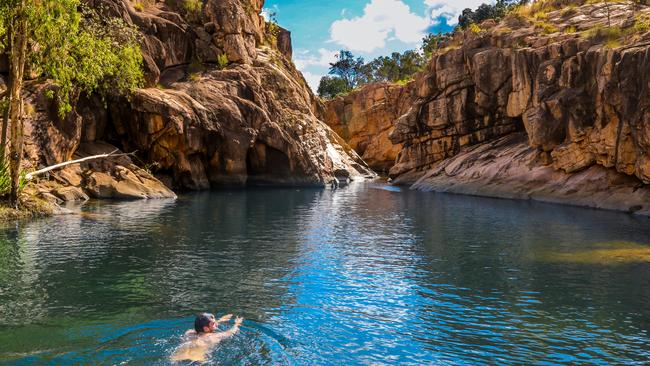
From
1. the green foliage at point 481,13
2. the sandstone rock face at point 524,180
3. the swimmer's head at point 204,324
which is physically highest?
the green foliage at point 481,13

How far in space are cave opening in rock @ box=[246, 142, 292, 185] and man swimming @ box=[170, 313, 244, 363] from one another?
5493 cm

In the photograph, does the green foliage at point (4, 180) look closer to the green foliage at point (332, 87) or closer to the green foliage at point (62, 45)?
the green foliage at point (62, 45)

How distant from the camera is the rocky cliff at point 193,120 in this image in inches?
1784

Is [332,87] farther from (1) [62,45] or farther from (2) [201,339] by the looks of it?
(2) [201,339]

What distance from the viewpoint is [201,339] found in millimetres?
11609

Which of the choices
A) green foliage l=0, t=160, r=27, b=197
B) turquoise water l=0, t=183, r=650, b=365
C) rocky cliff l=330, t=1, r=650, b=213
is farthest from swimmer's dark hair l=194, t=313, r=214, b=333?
rocky cliff l=330, t=1, r=650, b=213

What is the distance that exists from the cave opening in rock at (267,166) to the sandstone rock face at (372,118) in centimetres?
3410

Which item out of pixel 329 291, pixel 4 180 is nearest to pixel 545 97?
pixel 329 291

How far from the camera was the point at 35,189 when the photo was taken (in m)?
36.2

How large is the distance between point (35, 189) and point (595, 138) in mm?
41284

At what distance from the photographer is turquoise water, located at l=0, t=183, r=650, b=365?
39.3 feet

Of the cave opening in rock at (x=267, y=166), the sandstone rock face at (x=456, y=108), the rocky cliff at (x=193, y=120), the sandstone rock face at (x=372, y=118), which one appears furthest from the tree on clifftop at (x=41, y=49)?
the sandstone rock face at (x=372, y=118)

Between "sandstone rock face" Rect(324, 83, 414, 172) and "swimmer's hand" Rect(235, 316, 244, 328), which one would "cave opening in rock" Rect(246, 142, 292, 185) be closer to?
"sandstone rock face" Rect(324, 83, 414, 172)

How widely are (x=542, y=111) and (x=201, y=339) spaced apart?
45.3 m
